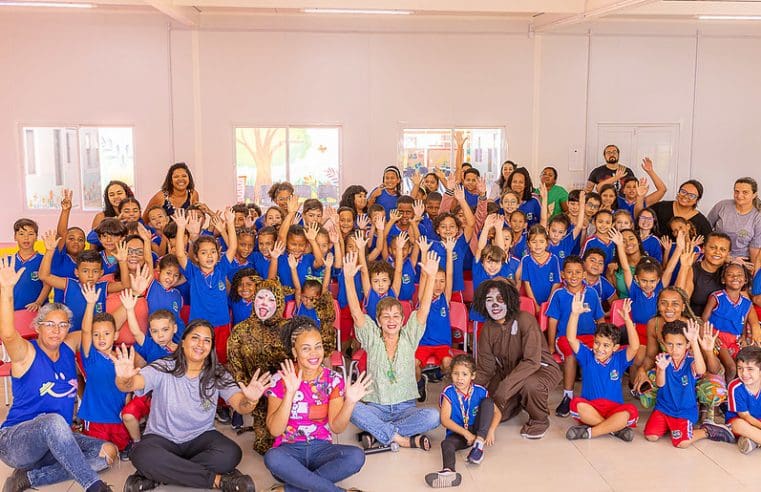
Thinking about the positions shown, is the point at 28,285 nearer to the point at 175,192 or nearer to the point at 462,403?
the point at 175,192

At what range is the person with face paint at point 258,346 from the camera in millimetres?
4453

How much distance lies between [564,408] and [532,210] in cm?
294

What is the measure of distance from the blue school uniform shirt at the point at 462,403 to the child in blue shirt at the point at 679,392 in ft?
4.06

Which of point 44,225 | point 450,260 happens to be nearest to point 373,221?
point 450,260

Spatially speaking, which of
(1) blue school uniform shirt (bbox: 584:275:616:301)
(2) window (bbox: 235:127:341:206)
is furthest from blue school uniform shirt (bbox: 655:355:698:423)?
(2) window (bbox: 235:127:341:206)

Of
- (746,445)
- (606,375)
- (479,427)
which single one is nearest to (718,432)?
(746,445)

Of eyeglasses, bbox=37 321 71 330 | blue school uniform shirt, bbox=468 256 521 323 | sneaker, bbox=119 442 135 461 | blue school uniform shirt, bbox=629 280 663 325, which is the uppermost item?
blue school uniform shirt, bbox=468 256 521 323

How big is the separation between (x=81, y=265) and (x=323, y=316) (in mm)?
1906

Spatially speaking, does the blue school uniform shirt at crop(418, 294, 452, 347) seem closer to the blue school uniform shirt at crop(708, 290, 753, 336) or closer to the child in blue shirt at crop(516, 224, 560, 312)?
the child in blue shirt at crop(516, 224, 560, 312)

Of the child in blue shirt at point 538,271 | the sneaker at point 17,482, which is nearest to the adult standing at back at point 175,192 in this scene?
the sneaker at point 17,482

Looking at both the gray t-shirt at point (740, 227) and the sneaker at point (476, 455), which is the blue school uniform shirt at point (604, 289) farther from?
the sneaker at point (476, 455)

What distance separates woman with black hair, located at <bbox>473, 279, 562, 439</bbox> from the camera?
477 cm

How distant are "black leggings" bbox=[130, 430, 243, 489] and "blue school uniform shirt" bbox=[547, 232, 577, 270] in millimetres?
3722

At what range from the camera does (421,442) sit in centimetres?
451
